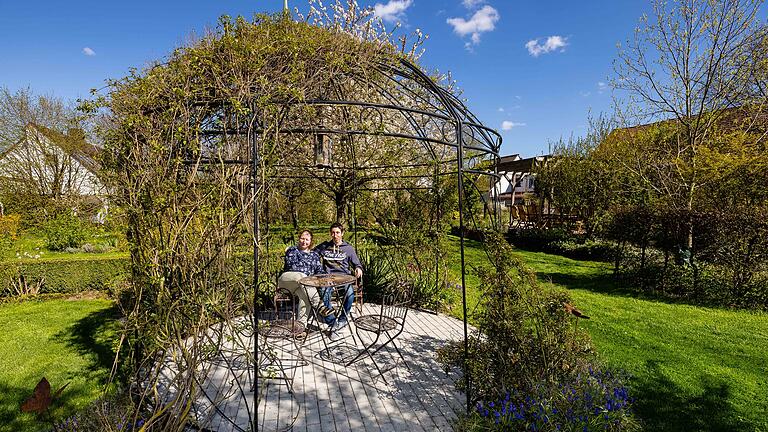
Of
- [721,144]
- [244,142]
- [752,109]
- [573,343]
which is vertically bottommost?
[573,343]

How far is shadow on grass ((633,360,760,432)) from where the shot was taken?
3.09 metres

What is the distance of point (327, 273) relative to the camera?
5191 millimetres

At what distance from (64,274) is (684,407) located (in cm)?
941

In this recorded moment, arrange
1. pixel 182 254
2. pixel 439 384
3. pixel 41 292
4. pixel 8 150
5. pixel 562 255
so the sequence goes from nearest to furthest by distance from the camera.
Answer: pixel 182 254
pixel 439 384
pixel 41 292
pixel 562 255
pixel 8 150

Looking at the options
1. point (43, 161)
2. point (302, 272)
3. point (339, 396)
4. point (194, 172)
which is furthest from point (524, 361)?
point (43, 161)

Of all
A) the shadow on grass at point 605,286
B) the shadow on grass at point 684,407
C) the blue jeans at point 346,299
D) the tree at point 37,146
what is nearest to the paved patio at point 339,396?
the blue jeans at point 346,299

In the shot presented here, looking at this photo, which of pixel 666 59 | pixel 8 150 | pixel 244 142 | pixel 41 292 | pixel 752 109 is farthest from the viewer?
pixel 8 150

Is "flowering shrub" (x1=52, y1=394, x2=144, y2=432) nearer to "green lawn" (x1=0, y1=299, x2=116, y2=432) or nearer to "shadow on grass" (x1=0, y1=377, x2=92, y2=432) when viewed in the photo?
"shadow on grass" (x1=0, y1=377, x2=92, y2=432)

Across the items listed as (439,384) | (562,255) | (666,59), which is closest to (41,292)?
(439,384)

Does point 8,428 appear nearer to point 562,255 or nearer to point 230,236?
point 230,236

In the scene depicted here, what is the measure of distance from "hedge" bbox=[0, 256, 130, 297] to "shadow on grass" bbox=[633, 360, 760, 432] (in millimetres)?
7884

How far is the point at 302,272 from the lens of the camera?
16.3 ft

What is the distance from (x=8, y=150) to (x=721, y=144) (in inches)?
872

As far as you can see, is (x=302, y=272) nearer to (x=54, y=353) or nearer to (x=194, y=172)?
(x=194, y=172)
